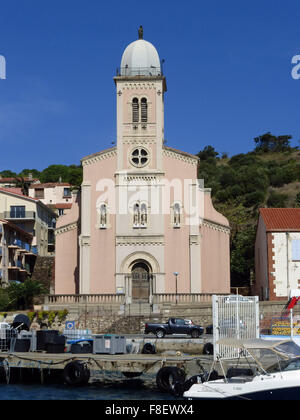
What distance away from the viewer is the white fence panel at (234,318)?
1120 inches

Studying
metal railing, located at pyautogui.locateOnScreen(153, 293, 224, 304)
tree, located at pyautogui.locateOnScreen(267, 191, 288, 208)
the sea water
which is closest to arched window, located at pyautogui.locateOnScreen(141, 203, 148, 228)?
metal railing, located at pyautogui.locateOnScreen(153, 293, 224, 304)

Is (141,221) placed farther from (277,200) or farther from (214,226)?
(277,200)

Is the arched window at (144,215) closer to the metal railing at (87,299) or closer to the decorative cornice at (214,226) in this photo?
the decorative cornice at (214,226)

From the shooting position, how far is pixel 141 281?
2085 inches

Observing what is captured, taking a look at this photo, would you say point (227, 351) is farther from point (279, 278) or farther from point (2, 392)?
point (279, 278)

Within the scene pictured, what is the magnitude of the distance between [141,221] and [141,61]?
13.6m

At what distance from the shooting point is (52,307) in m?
49.4

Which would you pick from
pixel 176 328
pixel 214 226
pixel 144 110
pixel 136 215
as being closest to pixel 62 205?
pixel 144 110

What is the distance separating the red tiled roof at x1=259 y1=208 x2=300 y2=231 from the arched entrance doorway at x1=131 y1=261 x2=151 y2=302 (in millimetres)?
10086

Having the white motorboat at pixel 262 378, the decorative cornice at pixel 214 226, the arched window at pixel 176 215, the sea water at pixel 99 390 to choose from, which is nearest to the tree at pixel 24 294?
the arched window at pixel 176 215

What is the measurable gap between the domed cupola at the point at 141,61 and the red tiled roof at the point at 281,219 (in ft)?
48.5

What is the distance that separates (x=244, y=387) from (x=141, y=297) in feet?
102

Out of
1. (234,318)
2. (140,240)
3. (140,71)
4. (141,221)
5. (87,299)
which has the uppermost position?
(140,71)

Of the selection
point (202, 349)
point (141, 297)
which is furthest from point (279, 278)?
point (202, 349)
